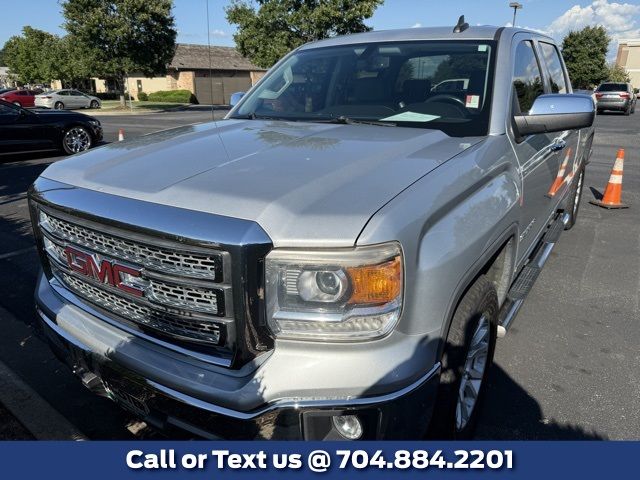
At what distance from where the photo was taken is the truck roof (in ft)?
10.4

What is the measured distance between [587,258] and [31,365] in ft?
17.1

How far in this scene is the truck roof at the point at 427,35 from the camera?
317 centimetres

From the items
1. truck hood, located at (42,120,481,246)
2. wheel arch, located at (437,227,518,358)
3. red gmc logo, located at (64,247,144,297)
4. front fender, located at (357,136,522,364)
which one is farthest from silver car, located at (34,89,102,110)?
front fender, located at (357,136,522,364)

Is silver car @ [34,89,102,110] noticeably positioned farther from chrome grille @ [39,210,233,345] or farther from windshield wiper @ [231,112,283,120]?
chrome grille @ [39,210,233,345]

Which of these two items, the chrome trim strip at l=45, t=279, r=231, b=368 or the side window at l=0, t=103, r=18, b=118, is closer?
the chrome trim strip at l=45, t=279, r=231, b=368

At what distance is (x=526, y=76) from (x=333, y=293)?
2.49 metres

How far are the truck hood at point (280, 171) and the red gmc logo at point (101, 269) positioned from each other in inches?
10.9

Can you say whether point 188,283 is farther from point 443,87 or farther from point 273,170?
point 443,87

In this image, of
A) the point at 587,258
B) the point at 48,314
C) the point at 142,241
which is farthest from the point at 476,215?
the point at 587,258

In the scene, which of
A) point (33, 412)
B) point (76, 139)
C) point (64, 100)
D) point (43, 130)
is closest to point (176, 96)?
point (64, 100)

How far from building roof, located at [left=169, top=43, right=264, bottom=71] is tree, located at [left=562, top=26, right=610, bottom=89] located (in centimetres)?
3542

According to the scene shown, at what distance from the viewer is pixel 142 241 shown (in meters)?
1.75

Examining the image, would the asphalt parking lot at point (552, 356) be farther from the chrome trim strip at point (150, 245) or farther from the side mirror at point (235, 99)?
the side mirror at point (235, 99)

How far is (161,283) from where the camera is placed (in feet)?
5.88
